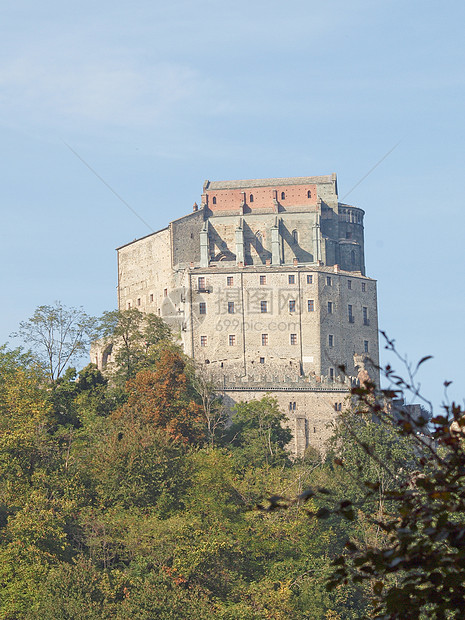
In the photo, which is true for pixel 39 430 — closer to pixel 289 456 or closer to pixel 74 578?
pixel 74 578

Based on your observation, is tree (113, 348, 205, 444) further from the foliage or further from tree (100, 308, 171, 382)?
tree (100, 308, 171, 382)

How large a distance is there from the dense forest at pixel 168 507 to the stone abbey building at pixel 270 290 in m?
3.99

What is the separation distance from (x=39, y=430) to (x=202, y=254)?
30.9m

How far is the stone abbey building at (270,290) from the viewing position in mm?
83625

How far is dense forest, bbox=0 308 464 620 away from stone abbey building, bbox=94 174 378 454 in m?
3.99

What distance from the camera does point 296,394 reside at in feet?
269

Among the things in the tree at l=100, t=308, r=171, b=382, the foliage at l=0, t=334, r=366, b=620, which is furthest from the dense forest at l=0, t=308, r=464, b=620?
the tree at l=100, t=308, r=171, b=382

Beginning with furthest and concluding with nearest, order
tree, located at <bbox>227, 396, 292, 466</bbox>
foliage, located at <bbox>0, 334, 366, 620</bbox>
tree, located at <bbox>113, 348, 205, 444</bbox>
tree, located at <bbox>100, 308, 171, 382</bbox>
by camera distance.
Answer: tree, located at <bbox>100, 308, 171, 382</bbox> → tree, located at <bbox>227, 396, 292, 466</bbox> → tree, located at <bbox>113, 348, 205, 444</bbox> → foliage, located at <bbox>0, 334, 366, 620</bbox>

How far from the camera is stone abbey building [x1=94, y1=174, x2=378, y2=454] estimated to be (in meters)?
83.6

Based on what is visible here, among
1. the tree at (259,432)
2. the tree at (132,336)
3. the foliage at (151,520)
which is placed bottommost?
the foliage at (151,520)

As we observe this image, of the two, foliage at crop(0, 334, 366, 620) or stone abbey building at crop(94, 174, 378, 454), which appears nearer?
foliage at crop(0, 334, 366, 620)

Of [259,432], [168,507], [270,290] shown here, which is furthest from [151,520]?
[270,290]

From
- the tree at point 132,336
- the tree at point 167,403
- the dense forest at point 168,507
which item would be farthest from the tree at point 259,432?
the tree at point 132,336

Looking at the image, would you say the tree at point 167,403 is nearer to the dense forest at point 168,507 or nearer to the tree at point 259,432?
the dense forest at point 168,507
